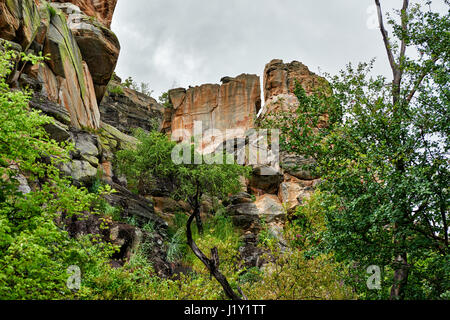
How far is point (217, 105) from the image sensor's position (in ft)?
129

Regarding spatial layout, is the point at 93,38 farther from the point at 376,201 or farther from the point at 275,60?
the point at 376,201

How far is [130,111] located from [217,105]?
37.9 feet

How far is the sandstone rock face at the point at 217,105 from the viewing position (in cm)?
3812

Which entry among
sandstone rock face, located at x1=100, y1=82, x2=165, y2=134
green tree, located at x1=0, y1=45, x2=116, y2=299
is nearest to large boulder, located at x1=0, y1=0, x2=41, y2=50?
green tree, located at x1=0, y1=45, x2=116, y2=299

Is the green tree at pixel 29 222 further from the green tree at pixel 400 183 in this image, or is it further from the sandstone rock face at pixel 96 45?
the sandstone rock face at pixel 96 45

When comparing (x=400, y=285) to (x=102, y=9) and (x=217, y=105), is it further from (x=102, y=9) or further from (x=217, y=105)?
(x=102, y=9)

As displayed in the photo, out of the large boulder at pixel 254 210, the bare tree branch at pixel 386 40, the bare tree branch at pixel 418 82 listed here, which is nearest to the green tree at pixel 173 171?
the large boulder at pixel 254 210

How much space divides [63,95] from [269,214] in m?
15.1

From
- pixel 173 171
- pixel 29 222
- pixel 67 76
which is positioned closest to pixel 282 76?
pixel 173 171

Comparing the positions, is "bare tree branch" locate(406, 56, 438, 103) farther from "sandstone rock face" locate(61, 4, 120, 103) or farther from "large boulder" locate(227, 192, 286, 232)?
"sandstone rock face" locate(61, 4, 120, 103)

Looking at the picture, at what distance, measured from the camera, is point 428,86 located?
7961 millimetres

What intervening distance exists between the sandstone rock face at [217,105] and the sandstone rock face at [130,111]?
4685 mm

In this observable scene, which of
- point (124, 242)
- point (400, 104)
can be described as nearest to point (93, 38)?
point (124, 242)

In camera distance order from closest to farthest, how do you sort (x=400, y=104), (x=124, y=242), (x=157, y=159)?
(x=400, y=104) → (x=124, y=242) → (x=157, y=159)
